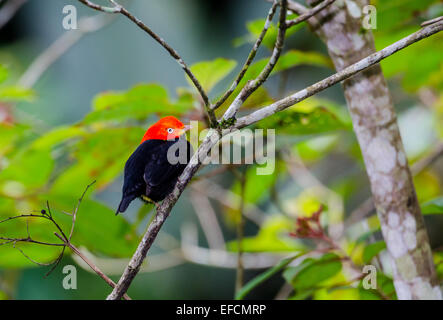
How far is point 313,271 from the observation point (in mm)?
1738

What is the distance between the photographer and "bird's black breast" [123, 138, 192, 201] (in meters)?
1.38

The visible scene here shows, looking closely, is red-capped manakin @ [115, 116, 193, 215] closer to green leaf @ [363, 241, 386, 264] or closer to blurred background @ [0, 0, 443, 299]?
blurred background @ [0, 0, 443, 299]

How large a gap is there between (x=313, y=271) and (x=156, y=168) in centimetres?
74

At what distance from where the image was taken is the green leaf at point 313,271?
5.47ft

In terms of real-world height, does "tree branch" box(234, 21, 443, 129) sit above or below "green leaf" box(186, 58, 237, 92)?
below

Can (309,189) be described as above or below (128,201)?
above

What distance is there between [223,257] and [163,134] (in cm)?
124

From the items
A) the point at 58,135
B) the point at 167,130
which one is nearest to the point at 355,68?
the point at 167,130

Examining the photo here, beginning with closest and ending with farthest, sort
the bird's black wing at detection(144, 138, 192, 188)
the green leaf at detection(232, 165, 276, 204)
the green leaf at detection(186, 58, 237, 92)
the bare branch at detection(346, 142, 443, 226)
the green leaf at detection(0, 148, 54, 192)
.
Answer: the bird's black wing at detection(144, 138, 192, 188)
the green leaf at detection(186, 58, 237, 92)
the green leaf at detection(0, 148, 54, 192)
the bare branch at detection(346, 142, 443, 226)
the green leaf at detection(232, 165, 276, 204)

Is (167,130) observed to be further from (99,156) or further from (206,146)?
(99,156)

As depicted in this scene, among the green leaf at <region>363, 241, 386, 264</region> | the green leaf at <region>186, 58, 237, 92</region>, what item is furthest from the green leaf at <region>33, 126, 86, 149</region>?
the green leaf at <region>363, 241, 386, 264</region>
